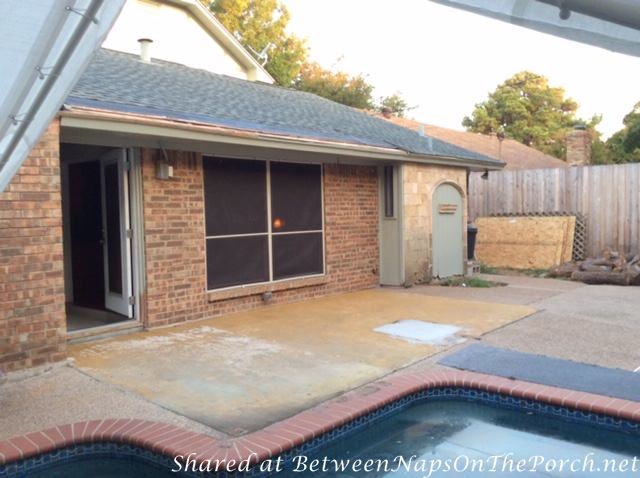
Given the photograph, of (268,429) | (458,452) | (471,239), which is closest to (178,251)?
(268,429)

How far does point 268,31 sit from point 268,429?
28304 millimetres

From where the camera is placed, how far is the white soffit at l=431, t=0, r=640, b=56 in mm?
1611

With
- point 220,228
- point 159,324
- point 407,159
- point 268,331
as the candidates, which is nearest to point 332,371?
point 268,331

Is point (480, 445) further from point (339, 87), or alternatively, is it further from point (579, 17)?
point (339, 87)

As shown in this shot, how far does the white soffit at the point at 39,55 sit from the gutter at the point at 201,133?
250 centimetres

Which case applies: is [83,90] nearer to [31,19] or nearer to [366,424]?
[31,19]

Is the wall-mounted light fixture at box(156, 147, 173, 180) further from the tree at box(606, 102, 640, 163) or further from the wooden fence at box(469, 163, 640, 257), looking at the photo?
the tree at box(606, 102, 640, 163)

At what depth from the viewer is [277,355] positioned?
18.7 feet

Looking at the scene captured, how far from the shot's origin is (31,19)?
231 centimetres

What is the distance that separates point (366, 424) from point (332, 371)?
1.05 meters

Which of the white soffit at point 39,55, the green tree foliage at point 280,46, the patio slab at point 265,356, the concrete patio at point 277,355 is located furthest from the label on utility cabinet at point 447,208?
the green tree foliage at point 280,46

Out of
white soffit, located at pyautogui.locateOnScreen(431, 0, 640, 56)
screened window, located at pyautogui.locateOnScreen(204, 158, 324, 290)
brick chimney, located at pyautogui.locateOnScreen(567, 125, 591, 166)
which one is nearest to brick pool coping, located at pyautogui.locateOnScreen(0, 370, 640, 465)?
white soffit, located at pyautogui.locateOnScreen(431, 0, 640, 56)

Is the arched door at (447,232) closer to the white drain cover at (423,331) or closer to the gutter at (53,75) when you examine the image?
the white drain cover at (423,331)

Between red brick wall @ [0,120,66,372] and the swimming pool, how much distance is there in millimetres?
1924
